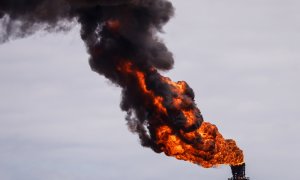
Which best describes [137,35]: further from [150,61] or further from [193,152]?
[193,152]

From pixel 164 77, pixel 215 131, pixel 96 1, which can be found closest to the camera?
pixel 96 1

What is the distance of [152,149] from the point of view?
156375 mm

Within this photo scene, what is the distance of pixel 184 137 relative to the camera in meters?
154

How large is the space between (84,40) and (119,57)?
642 cm

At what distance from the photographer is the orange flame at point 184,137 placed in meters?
150

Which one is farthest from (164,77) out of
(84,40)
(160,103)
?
(84,40)

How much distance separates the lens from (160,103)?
150500 mm

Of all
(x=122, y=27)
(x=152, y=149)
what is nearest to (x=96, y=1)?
(x=122, y=27)

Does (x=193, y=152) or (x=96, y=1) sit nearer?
(x=96, y=1)

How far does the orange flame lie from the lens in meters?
150

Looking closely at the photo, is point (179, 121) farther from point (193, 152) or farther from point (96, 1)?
point (96, 1)

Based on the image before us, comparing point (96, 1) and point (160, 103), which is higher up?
point (96, 1)

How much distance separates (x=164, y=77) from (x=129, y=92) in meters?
6.49

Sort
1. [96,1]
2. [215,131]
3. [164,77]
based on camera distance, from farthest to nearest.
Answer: [215,131] → [164,77] → [96,1]
